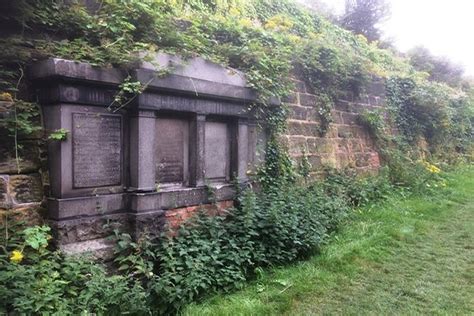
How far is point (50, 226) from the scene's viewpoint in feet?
10.7

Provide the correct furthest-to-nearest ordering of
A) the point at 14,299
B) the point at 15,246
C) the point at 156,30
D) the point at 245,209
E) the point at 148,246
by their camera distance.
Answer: the point at 245,209 < the point at 156,30 < the point at 148,246 < the point at 15,246 < the point at 14,299

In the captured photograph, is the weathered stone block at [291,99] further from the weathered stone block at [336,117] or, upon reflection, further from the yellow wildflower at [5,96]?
the yellow wildflower at [5,96]

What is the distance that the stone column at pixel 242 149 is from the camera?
495 centimetres

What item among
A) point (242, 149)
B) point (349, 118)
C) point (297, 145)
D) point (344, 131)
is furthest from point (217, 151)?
point (349, 118)

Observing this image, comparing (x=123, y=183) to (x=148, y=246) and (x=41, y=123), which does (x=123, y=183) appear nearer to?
(x=148, y=246)

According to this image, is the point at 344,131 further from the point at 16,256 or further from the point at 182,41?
the point at 16,256

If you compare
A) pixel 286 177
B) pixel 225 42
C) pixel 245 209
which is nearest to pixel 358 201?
pixel 286 177

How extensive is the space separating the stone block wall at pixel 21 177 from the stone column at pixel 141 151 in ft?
2.51

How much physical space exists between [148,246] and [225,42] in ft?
9.37

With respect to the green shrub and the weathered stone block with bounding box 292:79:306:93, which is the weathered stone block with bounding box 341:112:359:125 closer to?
the weathered stone block with bounding box 292:79:306:93

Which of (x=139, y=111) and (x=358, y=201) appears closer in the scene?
(x=139, y=111)

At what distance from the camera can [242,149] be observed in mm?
5000

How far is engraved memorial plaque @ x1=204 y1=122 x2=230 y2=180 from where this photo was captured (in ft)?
15.2

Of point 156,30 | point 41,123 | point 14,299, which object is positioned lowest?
point 14,299
